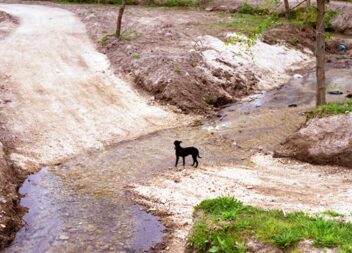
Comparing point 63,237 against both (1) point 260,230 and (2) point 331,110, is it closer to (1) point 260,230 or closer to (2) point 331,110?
(1) point 260,230

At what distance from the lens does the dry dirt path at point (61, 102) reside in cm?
1872

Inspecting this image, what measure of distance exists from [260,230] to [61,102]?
14742 millimetres

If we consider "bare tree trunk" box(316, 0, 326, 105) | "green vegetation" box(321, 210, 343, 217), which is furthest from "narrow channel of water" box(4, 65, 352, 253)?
"green vegetation" box(321, 210, 343, 217)

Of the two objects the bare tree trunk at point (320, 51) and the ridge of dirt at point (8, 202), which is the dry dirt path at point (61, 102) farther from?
the bare tree trunk at point (320, 51)

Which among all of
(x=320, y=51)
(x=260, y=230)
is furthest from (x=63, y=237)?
(x=320, y=51)

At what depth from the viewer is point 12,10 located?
41156 mm

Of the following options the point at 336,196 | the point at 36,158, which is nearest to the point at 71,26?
the point at 36,158

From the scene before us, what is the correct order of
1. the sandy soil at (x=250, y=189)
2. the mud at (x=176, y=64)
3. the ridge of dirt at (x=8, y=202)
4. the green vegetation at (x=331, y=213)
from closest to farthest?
the green vegetation at (x=331, y=213)
the ridge of dirt at (x=8, y=202)
the sandy soil at (x=250, y=189)
the mud at (x=176, y=64)

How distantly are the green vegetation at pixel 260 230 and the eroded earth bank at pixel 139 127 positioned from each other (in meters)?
0.47

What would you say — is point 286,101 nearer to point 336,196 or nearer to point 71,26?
point 336,196

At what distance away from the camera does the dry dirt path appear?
18719 mm

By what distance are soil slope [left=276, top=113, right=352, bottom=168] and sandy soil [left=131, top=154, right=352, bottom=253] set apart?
0.39m

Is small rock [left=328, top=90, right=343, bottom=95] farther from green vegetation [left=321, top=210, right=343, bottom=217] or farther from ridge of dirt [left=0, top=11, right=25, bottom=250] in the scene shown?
ridge of dirt [left=0, top=11, right=25, bottom=250]

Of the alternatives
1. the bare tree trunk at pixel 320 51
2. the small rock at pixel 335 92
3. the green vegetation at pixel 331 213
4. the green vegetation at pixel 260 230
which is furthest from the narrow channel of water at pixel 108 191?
the small rock at pixel 335 92
